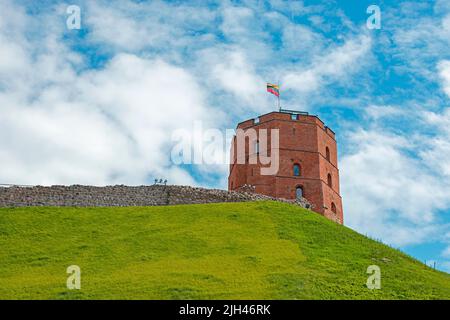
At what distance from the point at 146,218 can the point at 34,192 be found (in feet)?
26.3

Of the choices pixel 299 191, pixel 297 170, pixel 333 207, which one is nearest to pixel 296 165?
pixel 297 170

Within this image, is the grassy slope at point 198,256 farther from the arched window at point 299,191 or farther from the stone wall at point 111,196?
the arched window at point 299,191

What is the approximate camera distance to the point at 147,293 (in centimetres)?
2119

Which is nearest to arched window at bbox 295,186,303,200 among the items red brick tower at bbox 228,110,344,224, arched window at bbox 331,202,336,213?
red brick tower at bbox 228,110,344,224

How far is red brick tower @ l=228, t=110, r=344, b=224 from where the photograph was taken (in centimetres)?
4603

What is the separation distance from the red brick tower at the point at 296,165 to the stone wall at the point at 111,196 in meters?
8.33

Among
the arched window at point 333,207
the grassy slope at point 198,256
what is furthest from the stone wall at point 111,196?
the arched window at point 333,207

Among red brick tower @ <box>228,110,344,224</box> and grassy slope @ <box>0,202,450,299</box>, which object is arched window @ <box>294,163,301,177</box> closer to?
red brick tower @ <box>228,110,344,224</box>

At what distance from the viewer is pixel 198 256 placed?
2581 centimetres

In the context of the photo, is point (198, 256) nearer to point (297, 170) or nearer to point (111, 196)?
point (111, 196)

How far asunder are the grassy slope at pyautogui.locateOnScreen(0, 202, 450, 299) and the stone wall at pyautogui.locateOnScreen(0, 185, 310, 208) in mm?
1527

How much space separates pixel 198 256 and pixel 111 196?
40.6 ft

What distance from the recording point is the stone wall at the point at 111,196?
36.2 m

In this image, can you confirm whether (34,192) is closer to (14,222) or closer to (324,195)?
(14,222)
